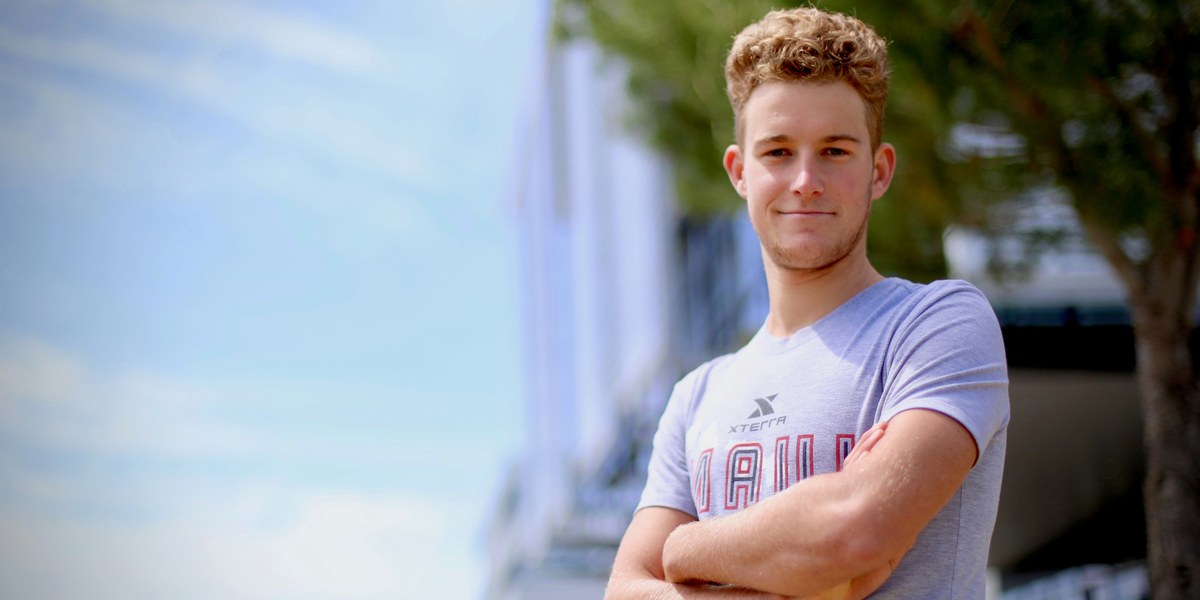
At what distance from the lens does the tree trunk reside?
14.7ft

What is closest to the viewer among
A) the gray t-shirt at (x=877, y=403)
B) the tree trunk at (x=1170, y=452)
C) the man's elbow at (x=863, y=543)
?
the man's elbow at (x=863, y=543)

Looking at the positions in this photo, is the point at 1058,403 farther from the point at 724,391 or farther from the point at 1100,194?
the point at 724,391

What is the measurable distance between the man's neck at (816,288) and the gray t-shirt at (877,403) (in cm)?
3

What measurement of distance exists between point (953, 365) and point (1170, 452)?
3.42 meters

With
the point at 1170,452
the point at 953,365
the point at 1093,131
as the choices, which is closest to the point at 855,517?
the point at 953,365

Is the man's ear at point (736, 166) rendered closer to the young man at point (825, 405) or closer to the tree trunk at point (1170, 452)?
the young man at point (825, 405)

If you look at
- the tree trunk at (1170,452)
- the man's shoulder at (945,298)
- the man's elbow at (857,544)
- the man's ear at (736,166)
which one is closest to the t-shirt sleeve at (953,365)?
the man's shoulder at (945,298)

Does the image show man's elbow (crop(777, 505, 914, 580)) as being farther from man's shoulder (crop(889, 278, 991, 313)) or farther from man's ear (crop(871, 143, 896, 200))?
man's ear (crop(871, 143, 896, 200))

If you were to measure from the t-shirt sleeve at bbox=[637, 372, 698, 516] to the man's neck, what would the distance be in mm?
268

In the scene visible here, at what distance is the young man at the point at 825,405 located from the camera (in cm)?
176

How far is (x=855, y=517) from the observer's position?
1.73 meters

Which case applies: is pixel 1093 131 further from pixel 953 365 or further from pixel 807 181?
pixel 953 365

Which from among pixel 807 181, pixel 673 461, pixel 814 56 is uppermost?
pixel 814 56

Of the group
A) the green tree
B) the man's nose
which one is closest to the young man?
the man's nose
